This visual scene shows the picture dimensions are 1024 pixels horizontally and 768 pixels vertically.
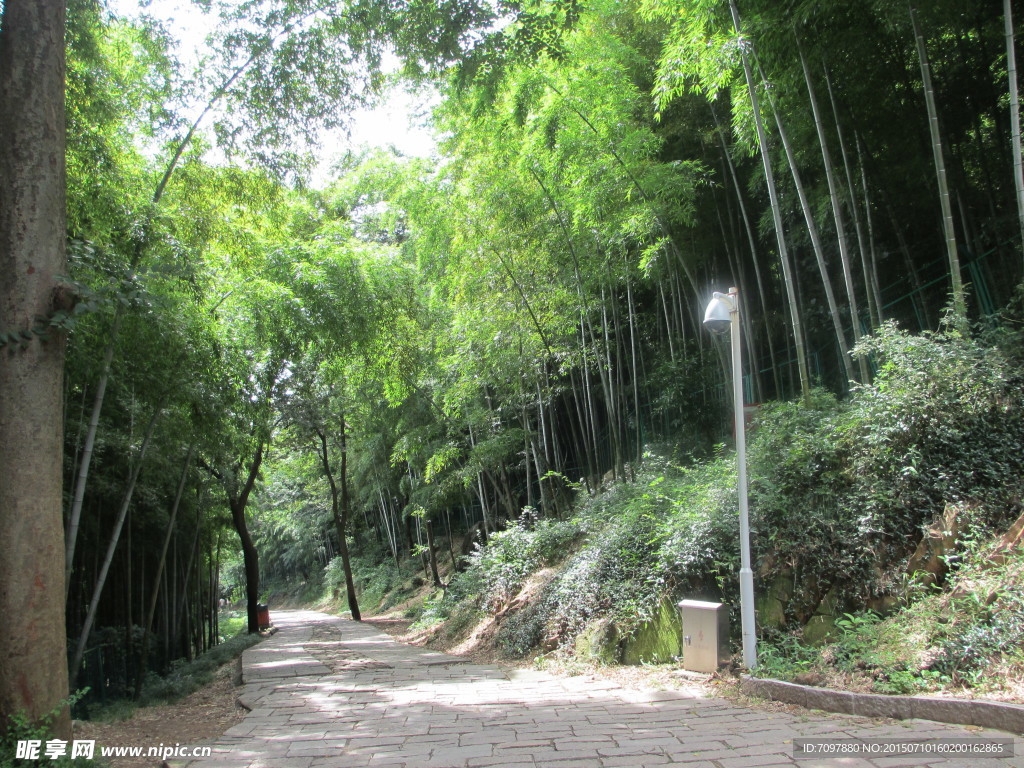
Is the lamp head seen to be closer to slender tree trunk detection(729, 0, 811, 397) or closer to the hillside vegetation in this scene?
the hillside vegetation

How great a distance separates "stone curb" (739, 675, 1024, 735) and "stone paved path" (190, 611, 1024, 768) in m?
0.08

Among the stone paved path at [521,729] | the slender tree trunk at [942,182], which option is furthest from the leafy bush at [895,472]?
the stone paved path at [521,729]

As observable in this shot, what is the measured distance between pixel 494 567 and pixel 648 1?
775 centimetres

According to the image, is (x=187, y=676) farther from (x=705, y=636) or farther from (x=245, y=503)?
(x=705, y=636)

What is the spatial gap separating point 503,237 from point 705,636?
674cm

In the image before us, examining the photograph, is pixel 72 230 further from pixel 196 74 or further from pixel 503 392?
pixel 503 392

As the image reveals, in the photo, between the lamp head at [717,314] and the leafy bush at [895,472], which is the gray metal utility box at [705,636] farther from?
the lamp head at [717,314]

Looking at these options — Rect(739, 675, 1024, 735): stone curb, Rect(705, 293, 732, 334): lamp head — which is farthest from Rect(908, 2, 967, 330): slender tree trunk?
Rect(739, 675, 1024, 735): stone curb

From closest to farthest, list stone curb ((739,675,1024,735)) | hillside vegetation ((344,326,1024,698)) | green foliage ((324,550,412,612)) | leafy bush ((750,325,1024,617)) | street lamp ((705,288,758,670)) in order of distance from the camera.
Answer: stone curb ((739,675,1024,735)) < hillside vegetation ((344,326,1024,698)) < street lamp ((705,288,758,670)) < leafy bush ((750,325,1024,617)) < green foliage ((324,550,412,612))

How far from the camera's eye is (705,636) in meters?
5.06

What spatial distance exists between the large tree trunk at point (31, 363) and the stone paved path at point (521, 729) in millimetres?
1012

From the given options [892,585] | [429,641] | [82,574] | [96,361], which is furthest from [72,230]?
[429,641]

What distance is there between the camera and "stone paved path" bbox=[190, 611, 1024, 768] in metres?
3.17

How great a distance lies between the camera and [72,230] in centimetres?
549
